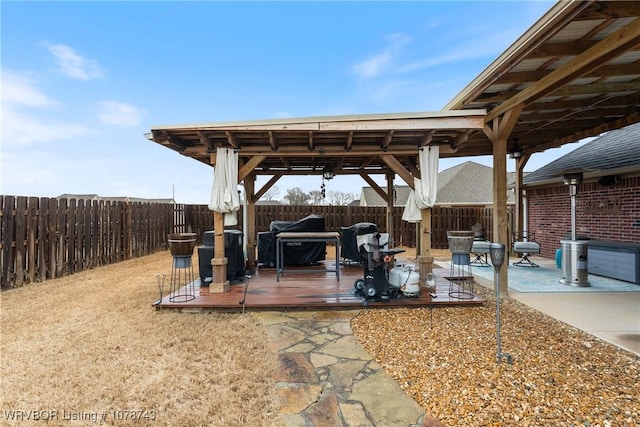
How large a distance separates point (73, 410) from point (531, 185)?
1014 centimetres

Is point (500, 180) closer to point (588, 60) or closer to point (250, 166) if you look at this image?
point (588, 60)

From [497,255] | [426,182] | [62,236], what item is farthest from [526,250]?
[62,236]

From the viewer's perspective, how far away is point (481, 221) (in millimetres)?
11227

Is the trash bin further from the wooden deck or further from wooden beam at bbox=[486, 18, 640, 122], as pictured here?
wooden beam at bbox=[486, 18, 640, 122]

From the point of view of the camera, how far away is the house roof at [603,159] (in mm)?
6016

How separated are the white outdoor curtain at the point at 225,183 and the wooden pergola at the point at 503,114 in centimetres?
16

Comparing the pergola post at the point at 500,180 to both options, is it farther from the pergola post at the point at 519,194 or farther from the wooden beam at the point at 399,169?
the pergola post at the point at 519,194

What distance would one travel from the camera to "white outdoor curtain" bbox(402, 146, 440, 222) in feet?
15.9

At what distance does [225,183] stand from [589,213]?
309 inches

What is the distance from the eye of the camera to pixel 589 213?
23.3 ft

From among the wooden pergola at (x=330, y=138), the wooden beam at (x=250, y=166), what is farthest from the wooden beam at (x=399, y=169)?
the wooden beam at (x=250, y=166)

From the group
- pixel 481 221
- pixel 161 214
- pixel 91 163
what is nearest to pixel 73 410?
pixel 161 214

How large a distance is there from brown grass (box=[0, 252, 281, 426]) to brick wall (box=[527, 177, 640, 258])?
7.19 m

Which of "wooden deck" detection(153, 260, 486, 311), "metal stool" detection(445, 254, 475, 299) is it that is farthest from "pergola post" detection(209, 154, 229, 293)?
"metal stool" detection(445, 254, 475, 299)
